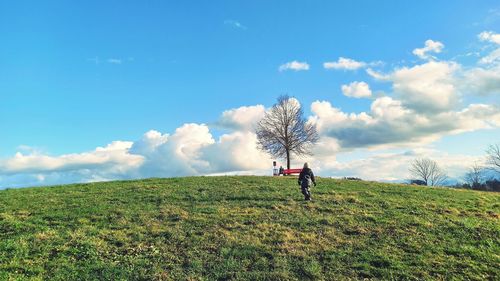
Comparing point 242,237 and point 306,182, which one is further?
point 306,182

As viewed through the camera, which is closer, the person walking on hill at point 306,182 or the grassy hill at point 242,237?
the grassy hill at point 242,237

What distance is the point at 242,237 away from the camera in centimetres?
1748

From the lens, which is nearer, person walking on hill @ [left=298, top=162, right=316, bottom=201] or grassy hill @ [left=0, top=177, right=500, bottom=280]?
grassy hill @ [left=0, top=177, right=500, bottom=280]

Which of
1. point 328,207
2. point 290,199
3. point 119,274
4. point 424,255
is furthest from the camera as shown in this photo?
point 290,199

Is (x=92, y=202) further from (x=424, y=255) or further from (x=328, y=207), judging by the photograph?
(x=424, y=255)

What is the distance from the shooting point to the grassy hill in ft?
46.4

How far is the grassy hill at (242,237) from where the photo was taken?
46.4 feet

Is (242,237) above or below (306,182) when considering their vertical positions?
below

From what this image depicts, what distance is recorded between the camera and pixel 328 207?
23.8 metres

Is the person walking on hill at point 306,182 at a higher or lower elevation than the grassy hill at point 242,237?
higher

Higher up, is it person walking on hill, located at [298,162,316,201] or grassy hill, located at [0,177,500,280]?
person walking on hill, located at [298,162,316,201]

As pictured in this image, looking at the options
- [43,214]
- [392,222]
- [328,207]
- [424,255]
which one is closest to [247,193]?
[328,207]

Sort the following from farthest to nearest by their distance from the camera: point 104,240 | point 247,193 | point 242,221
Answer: point 247,193 < point 242,221 < point 104,240

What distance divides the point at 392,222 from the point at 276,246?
7.12 metres
